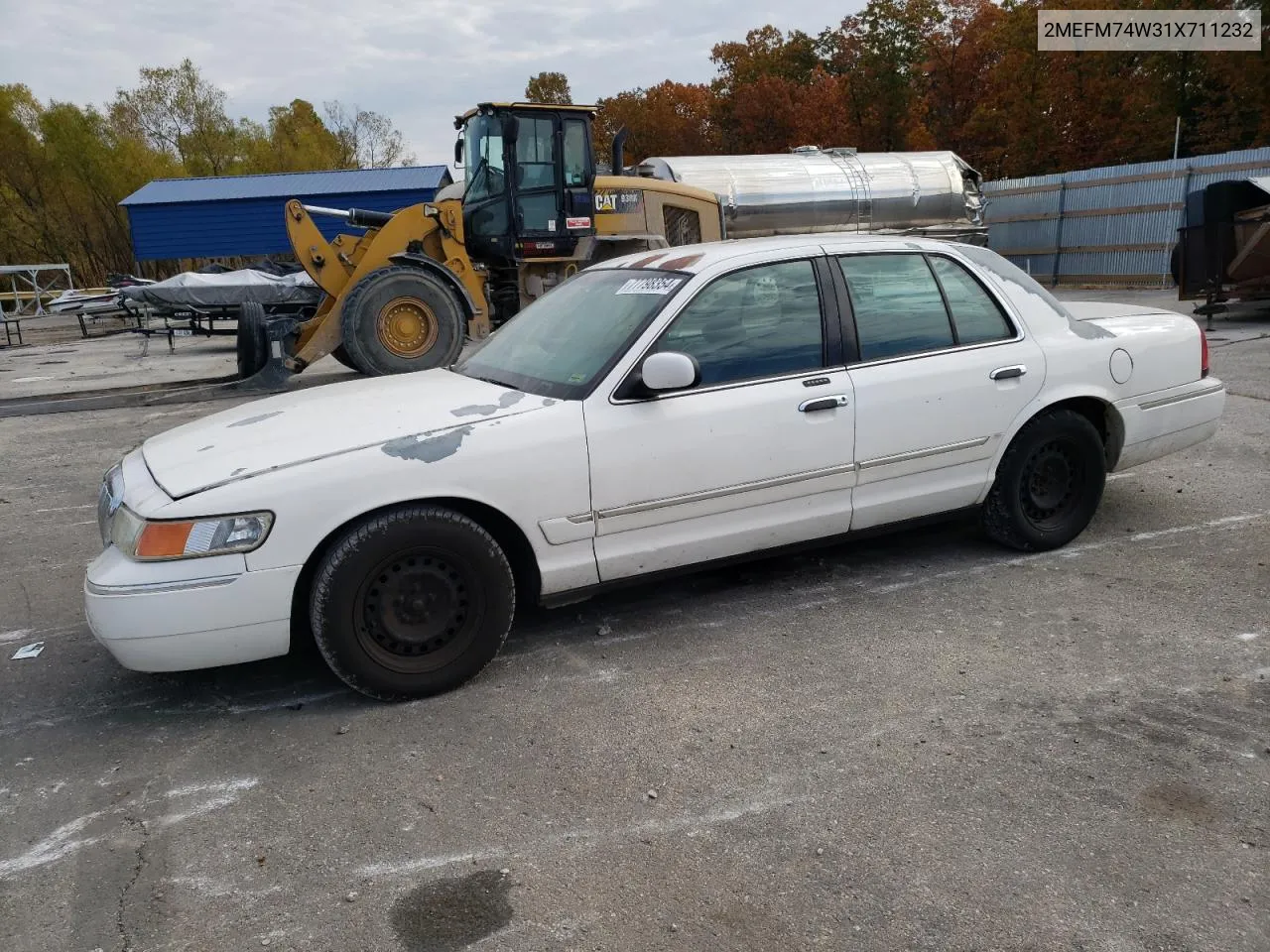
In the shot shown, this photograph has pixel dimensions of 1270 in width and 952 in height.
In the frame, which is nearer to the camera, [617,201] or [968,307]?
[968,307]

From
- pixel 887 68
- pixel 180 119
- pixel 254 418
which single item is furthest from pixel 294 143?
pixel 254 418

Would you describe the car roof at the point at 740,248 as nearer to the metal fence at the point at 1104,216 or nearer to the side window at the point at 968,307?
the side window at the point at 968,307

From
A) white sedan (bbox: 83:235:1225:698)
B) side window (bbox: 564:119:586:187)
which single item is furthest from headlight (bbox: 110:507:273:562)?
side window (bbox: 564:119:586:187)

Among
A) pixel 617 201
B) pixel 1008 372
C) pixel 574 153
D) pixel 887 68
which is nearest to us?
pixel 1008 372

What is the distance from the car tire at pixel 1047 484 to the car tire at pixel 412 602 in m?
2.47

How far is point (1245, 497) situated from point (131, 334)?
26.4 metres

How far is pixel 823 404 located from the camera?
399 centimetres

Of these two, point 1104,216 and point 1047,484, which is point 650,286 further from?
point 1104,216

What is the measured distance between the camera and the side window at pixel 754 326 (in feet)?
12.8

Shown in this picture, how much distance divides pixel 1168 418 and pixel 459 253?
28.9 ft

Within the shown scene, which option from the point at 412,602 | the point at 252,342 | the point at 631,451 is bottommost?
the point at 412,602

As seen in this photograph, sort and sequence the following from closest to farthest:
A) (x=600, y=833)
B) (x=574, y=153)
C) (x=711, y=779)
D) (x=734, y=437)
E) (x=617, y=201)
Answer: (x=600, y=833)
(x=711, y=779)
(x=734, y=437)
(x=574, y=153)
(x=617, y=201)

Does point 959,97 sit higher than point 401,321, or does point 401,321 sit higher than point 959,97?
point 959,97

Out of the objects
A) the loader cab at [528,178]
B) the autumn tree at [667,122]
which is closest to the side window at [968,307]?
the loader cab at [528,178]
